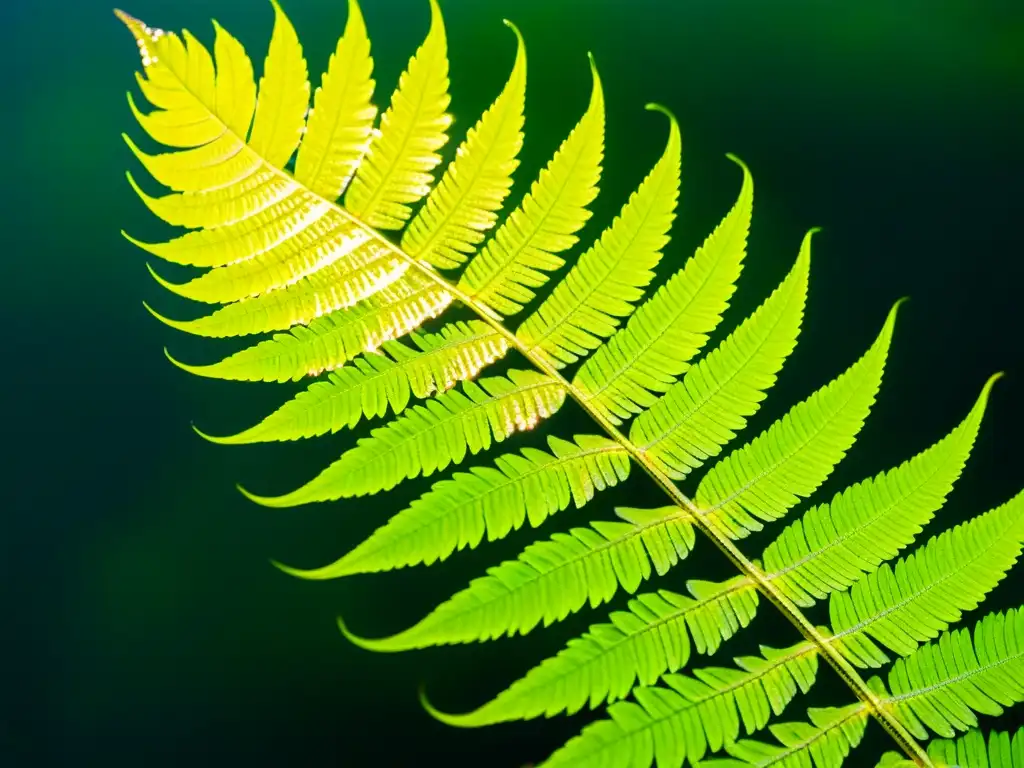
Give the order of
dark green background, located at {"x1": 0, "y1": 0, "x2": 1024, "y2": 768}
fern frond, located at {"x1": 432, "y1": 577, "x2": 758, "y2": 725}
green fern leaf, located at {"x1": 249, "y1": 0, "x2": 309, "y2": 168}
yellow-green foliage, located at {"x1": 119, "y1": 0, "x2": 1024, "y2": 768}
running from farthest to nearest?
dark green background, located at {"x1": 0, "y1": 0, "x2": 1024, "y2": 768} < green fern leaf, located at {"x1": 249, "y1": 0, "x2": 309, "y2": 168} < yellow-green foliage, located at {"x1": 119, "y1": 0, "x2": 1024, "y2": 768} < fern frond, located at {"x1": 432, "y1": 577, "x2": 758, "y2": 725}

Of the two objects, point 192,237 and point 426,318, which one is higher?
point 426,318

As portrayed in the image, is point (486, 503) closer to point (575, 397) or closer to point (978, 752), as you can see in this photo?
point (575, 397)

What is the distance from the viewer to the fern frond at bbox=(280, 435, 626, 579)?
921 mm

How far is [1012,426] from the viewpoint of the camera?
5.21 ft

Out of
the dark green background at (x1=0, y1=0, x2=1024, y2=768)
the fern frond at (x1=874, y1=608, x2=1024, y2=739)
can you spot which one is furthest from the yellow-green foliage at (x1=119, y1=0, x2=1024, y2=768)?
the dark green background at (x1=0, y1=0, x2=1024, y2=768)

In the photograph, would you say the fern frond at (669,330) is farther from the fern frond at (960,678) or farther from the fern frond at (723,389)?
the fern frond at (960,678)

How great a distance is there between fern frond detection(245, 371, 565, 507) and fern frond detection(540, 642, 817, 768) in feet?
1.24

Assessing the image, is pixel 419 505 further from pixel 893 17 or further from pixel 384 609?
pixel 893 17

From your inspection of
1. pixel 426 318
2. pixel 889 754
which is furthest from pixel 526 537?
pixel 889 754

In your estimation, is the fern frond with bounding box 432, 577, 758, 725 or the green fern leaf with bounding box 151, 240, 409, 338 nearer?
the fern frond with bounding box 432, 577, 758, 725

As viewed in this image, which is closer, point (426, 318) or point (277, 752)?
point (426, 318)

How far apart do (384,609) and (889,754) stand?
1046mm

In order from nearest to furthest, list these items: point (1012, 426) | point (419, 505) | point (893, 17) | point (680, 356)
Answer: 1. point (419, 505)
2. point (680, 356)
3. point (1012, 426)
4. point (893, 17)

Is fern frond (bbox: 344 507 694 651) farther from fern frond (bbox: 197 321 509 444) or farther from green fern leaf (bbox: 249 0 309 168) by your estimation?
green fern leaf (bbox: 249 0 309 168)
